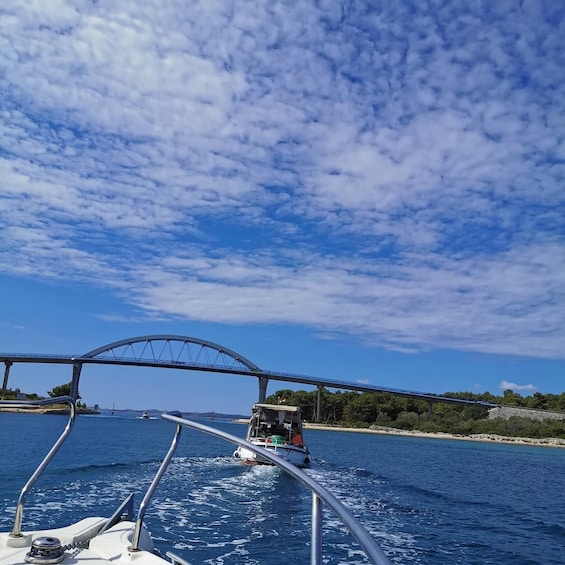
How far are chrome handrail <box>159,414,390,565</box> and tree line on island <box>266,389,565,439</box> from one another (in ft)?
428

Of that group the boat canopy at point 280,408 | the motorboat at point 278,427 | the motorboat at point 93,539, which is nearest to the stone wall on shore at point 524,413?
the motorboat at point 278,427

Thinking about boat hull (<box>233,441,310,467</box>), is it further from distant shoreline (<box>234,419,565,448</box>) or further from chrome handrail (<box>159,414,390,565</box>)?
distant shoreline (<box>234,419,565,448</box>)

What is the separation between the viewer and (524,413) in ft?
440

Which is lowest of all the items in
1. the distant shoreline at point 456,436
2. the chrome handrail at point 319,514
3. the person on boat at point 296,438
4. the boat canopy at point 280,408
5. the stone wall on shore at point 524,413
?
the chrome handrail at point 319,514

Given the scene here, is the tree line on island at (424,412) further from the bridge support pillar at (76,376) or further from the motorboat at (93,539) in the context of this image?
the motorboat at (93,539)

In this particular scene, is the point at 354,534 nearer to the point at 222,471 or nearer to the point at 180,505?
the point at 180,505

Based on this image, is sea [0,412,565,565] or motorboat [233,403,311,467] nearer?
sea [0,412,565,565]

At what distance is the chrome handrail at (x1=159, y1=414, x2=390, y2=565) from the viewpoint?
2807 millimetres

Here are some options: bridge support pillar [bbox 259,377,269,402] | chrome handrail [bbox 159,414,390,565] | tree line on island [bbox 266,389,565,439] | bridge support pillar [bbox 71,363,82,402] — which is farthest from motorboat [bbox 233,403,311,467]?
tree line on island [bbox 266,389,565,439]

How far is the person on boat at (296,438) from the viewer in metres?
37.1

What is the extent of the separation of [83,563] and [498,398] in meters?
168

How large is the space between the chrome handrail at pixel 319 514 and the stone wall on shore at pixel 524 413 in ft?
478

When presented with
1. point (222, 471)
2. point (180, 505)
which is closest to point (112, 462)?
point (222, 471)

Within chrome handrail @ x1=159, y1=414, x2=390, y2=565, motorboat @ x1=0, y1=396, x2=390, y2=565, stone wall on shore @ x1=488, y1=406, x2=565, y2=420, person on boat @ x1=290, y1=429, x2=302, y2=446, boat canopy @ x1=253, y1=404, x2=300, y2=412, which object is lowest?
motorboat @ x1=0, y1=396, x2=390, y2=565
